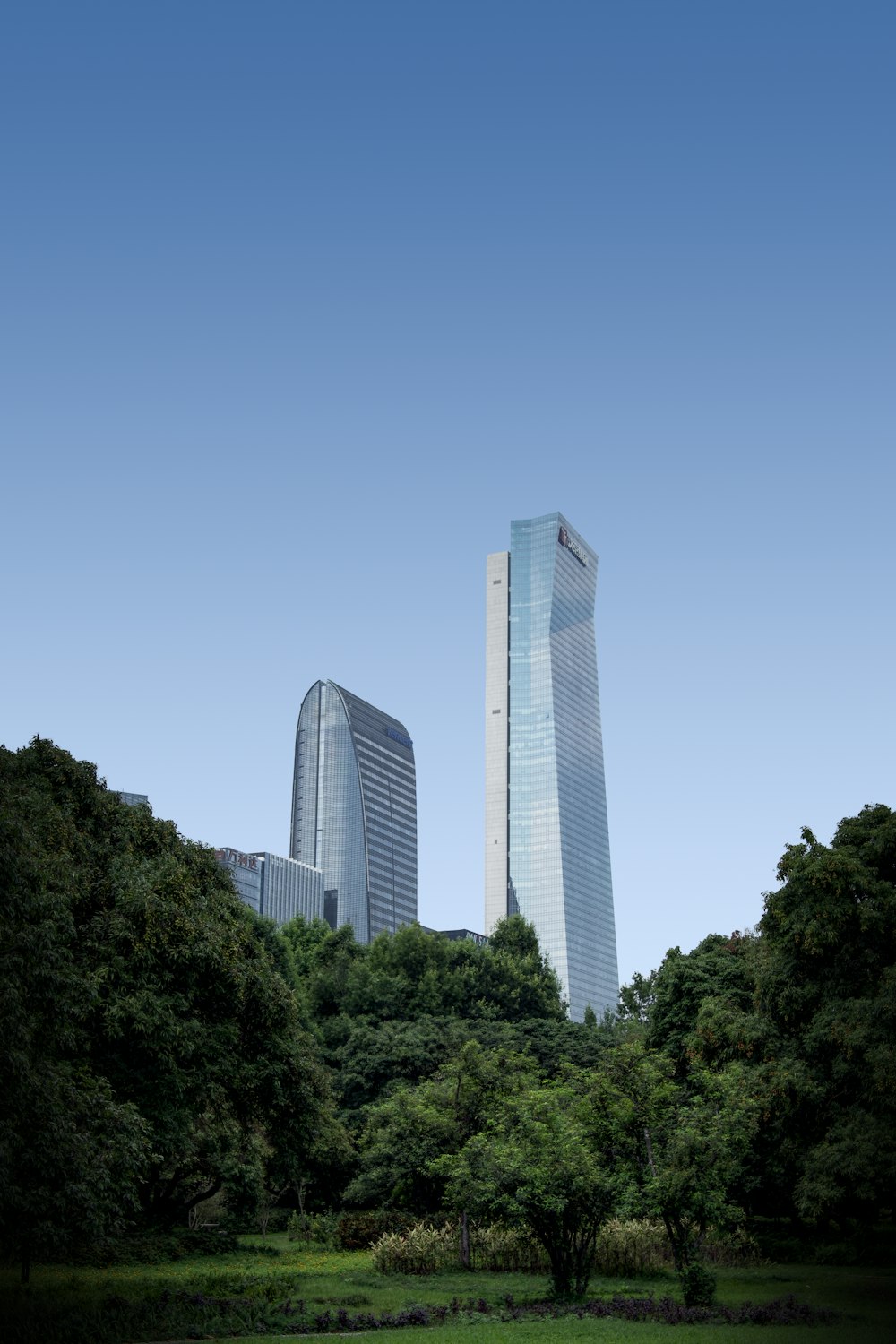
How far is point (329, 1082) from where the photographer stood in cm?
2973

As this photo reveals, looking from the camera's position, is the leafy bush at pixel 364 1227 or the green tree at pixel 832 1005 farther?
the leafy bush at pixel 364 1227

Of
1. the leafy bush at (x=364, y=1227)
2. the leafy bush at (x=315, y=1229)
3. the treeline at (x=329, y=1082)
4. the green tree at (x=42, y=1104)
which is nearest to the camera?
the green tree at (x=42, y=1104)

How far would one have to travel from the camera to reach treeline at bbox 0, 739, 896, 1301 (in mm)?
18469

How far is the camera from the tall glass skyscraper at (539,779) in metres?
186

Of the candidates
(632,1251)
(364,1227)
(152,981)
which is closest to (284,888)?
(364,1227)

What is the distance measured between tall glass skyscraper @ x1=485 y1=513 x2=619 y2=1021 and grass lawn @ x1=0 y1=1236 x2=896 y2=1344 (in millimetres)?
155853

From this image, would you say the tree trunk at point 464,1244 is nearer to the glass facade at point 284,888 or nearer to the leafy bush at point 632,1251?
the leafy bush at point 632,1251

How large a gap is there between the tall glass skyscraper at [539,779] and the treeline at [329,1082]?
147524 mm

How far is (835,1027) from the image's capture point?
28.5m

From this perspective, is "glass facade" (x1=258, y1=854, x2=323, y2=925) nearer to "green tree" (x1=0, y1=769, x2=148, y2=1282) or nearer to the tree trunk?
the tree trunk

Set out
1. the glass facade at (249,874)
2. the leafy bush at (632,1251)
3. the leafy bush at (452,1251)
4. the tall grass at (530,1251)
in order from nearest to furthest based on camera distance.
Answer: the leafy bush at (452,1251) < the tall grass at (530,1251) < the leafy bush at (632,1251) < the glass facade at (249,874)

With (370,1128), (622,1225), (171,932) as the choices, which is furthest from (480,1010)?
(171,932)

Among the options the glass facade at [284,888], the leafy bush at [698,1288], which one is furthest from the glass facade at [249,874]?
the leafy bush at [698,1288]

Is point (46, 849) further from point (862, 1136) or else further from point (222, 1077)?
point (862, 1136)
